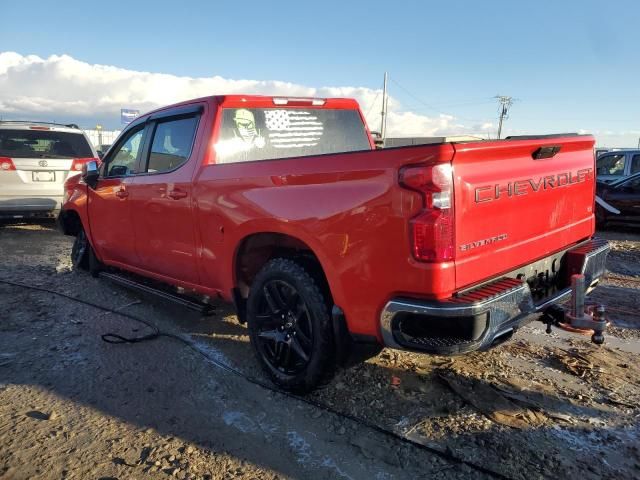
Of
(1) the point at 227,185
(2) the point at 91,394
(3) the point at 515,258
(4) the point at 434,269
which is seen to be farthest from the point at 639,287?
(2) the point at 91,394

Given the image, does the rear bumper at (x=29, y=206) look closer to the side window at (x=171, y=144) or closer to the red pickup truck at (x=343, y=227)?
the red pickup truck at (x=343, y=227)

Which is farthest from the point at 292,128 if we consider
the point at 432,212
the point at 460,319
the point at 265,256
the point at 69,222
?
the point at 69,222

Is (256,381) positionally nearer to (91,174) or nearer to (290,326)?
(290,326)

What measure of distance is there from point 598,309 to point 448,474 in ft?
4.46

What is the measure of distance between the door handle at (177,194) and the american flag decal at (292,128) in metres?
0.88

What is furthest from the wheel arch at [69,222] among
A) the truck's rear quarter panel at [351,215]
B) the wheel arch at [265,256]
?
the truck's rear quarter panel at [351,215]

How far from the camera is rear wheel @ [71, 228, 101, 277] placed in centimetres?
603

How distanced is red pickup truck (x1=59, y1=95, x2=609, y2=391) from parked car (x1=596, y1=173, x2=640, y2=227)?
24.5 feet

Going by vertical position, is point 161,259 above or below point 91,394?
above

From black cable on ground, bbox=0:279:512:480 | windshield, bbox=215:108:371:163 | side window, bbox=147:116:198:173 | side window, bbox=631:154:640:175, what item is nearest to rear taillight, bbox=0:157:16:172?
black cable on ground, bbox=0:279:512:480

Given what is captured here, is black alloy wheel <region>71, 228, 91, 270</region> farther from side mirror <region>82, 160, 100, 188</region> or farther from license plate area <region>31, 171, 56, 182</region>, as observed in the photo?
license plate area <region>31, 171, 56, 182</region>

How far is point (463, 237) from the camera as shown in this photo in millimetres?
2609

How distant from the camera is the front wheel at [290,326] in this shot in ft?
10.3

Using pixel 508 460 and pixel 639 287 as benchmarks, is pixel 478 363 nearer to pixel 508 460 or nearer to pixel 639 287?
pixel 508 460
